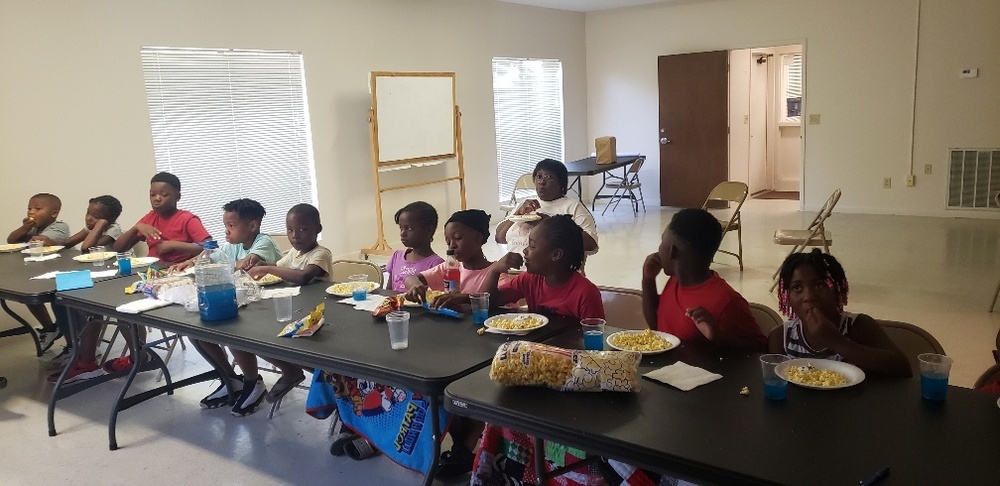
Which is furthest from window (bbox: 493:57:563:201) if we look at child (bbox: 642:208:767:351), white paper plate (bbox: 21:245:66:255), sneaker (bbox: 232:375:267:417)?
child (bbox: 642:208:767:351)

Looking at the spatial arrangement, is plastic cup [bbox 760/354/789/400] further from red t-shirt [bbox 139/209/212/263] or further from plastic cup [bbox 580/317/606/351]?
red t-shirt [bbox 139/209/212/263]

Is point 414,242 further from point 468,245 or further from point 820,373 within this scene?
point 820,373

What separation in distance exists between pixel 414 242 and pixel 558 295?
34.7 inches

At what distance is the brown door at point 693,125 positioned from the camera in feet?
31.4

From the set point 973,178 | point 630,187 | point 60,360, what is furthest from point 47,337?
point 973,178

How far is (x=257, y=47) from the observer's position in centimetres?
639

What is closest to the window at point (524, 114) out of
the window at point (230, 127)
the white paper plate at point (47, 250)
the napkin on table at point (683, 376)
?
the window at point (230, 127)

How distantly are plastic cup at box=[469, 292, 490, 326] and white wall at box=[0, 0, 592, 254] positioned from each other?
390cm

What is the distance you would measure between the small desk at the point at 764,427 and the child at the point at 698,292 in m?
0.26

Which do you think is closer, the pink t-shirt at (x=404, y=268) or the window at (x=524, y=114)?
the pink t-shirt at (x=404, y=268)

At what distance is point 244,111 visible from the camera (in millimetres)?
6434

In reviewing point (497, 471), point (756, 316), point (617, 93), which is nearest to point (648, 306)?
point (756, 316)

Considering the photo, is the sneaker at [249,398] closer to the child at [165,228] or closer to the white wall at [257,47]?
the child at [165,228]

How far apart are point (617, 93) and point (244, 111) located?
18.1 ft
